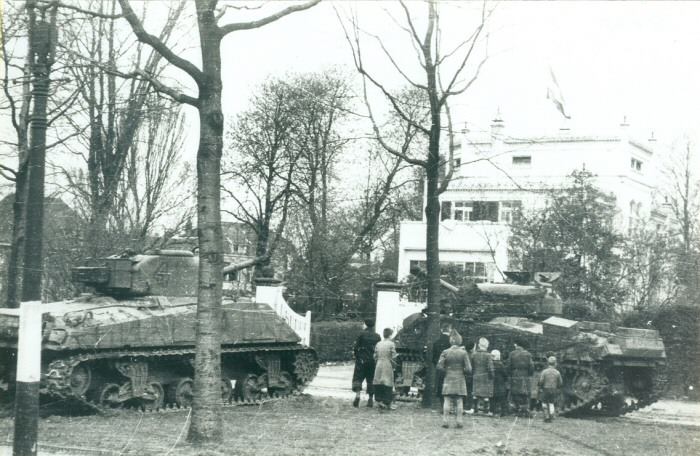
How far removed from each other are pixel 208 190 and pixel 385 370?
6.03 m

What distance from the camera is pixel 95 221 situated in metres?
24.6

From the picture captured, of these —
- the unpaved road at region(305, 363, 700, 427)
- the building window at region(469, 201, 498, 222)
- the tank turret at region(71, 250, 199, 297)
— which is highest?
the building window at region(469, 201, 498, 222)

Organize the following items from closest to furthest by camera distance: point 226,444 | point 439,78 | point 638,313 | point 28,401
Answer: point 28,401, point 226,444, point 439,78, point 638,313

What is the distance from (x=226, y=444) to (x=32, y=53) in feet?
16.8

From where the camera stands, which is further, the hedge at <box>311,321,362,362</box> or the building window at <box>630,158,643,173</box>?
the building window at <box>630,158,643,173</box>

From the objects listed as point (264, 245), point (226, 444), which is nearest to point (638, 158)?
point (264, 245)

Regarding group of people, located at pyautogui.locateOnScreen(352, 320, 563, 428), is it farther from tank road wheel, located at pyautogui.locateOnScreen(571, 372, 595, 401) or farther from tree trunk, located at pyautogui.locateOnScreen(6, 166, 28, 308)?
tree trunk, located at pyautogui.locateOnScreen(6, 166, 28, 308)

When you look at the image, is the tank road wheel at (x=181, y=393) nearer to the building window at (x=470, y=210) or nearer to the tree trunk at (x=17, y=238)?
the tree trunk at (x=17, y=238)

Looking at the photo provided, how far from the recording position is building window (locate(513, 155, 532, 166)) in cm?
4866

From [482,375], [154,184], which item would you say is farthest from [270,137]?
[482,375]

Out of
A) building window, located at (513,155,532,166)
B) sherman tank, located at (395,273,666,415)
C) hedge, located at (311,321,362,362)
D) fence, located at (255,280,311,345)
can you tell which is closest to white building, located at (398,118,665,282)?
building window, located at (513,155,532,166)

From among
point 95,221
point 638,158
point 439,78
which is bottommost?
point 95,221

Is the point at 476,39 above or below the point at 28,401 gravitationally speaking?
above

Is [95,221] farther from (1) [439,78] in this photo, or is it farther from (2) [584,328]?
(2) [584,328]
